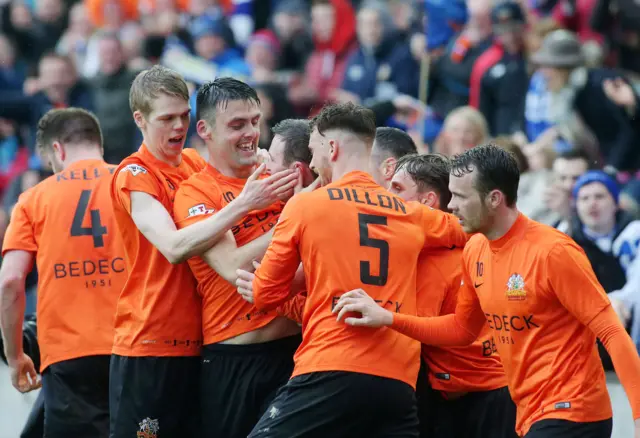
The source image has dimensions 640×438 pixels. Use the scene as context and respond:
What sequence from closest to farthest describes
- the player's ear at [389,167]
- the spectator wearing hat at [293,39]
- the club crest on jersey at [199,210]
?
1. the club crest on jersey at [199,210]
2. the player's ear at [389,167]
3. the spectator wearing hat at [293,39]

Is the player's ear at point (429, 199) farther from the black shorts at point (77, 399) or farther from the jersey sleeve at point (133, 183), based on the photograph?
the black shorts at point (77, 399)

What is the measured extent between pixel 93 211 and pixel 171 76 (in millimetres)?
1295

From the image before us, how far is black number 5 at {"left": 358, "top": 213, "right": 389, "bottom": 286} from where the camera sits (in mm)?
5566

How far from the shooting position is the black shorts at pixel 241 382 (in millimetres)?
6215

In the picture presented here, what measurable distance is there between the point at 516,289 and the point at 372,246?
31.7 inches

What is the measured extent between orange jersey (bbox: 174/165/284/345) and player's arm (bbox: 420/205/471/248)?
91cm

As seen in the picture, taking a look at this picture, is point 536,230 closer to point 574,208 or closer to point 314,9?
point 574,208

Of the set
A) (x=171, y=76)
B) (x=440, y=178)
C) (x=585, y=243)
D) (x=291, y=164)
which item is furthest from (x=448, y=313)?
(x=585, y=243)

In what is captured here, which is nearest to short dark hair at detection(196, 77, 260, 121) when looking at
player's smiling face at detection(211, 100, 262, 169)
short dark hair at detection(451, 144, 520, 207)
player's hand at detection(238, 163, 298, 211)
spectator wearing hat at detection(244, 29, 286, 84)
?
player's smiling face at detection(211, 100, 262, 169)

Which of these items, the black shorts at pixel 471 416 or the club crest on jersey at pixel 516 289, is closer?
the club crest on jersey at pixel 516 289

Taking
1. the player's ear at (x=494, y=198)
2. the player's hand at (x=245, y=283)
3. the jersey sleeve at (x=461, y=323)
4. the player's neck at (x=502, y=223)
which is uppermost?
the player's ear at (x=494, y=198)

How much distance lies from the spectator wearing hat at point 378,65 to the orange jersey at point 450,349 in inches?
273

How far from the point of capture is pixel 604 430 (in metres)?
5.66

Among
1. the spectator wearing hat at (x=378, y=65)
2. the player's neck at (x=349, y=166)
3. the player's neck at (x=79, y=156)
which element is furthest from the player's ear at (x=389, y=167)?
the spectator wearing hat at (x=378, y=65)
